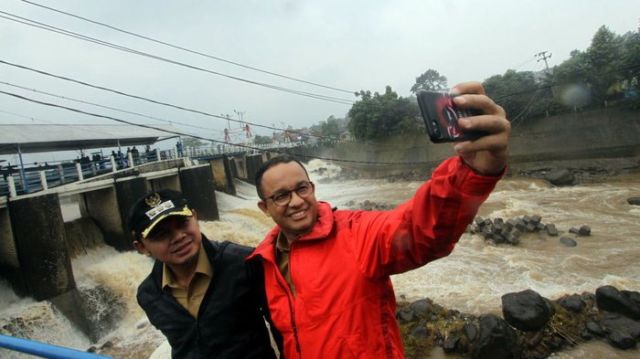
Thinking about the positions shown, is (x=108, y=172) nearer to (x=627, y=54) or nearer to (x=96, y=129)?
(x=96, y=129)

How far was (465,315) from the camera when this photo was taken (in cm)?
713

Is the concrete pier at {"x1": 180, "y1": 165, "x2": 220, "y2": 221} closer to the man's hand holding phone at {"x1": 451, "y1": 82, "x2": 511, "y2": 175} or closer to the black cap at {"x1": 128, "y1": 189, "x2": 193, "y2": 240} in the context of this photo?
the black cap at {"x1": 128, "y1": 189, "x2": 193, "y2": 240}

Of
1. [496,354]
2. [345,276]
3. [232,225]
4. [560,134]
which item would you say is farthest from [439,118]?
[560,134]

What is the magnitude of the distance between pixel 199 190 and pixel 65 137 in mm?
5886

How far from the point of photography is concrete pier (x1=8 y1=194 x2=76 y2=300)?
883cm

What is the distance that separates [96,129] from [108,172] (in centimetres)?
521

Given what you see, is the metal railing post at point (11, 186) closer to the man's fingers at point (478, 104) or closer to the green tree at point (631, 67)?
the man's fingers at point (478, 104)

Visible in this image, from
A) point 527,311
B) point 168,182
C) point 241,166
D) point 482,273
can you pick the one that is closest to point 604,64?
point 482,273

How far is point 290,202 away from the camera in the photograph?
1659 mm

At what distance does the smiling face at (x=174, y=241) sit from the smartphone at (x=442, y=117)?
4.96 ft

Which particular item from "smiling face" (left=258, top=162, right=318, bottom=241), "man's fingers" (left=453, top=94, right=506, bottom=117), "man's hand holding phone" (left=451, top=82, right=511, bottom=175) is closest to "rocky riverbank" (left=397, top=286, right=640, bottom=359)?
"smiling face" (left=258, top=162, right=318, bottom=241)

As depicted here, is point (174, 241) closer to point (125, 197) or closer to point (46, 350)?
point (46, 350)

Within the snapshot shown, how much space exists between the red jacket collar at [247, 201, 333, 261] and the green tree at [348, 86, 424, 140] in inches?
1318

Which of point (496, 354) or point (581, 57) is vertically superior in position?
point (581, 57)
